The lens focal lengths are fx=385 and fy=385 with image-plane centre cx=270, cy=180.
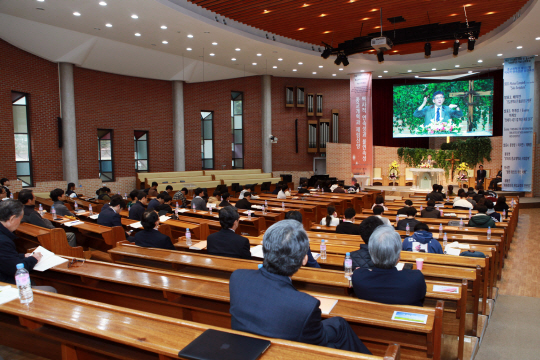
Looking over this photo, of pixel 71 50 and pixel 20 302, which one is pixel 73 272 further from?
pixel 71 50

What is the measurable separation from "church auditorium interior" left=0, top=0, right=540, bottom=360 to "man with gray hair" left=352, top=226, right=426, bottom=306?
1 cm

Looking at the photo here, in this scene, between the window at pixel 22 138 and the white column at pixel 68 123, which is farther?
the white column at pixel 68 123

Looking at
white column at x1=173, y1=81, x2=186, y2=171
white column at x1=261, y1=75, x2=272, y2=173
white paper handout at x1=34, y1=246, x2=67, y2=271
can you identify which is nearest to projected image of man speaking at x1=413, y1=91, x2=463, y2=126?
white column at x1=261, y1=75, x2=272, y2=173

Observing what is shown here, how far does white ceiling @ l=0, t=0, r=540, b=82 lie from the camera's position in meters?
9.28

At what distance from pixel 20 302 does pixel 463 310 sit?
2865 mm

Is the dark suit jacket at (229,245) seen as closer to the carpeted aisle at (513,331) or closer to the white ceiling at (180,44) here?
the carpeted aisle at (513,331)

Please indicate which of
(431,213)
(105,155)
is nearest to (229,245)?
(431,213)

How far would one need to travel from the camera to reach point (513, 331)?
12.2 feet

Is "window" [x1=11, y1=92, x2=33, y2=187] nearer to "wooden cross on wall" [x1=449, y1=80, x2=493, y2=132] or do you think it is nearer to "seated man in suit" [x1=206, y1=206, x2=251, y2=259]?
"seated man in suit" [x1=206, y1=206, x2=251, y2=259]

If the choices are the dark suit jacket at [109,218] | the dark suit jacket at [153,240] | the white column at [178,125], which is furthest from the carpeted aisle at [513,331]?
the white column at [178,125]

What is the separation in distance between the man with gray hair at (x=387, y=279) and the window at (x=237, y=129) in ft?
48.9

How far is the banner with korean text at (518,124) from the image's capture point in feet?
42.2

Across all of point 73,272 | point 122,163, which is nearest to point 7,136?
point 122,163

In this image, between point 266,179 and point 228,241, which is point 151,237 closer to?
point 228,241
